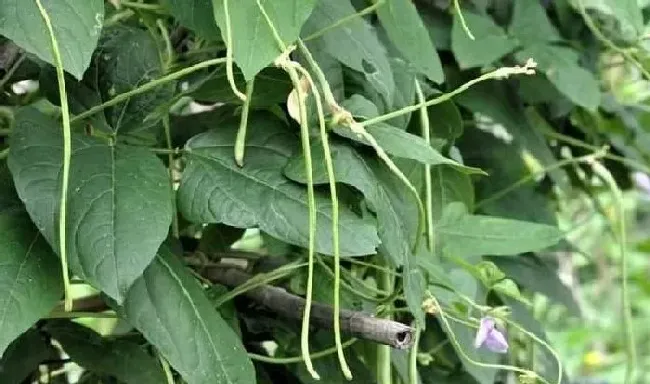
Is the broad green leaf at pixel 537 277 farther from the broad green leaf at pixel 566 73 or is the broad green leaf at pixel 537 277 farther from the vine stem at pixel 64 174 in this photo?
the vine stem at pixel 64 174

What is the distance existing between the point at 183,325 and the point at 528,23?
36 cm

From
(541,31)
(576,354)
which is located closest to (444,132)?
(541,31)

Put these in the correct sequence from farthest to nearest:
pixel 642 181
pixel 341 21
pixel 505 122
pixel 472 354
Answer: pixel 642 181
pixel 505 122
pixel 472 354
pixel 341 21

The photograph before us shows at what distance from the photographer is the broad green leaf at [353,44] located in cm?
49

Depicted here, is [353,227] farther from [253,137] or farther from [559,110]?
[559,110]

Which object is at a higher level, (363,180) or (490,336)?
(363,180)

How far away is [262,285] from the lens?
1.82 ft

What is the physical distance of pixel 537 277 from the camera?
76 cm

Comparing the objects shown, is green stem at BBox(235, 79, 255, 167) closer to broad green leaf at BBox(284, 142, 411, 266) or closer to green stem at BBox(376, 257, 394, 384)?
broad green leaf at BBox(284, 142, 411, 266)

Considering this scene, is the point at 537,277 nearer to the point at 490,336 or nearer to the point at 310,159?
the point at 490,336

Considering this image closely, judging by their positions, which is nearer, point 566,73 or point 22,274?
point 22,274

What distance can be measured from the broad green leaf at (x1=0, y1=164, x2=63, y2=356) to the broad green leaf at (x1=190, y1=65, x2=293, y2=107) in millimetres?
100

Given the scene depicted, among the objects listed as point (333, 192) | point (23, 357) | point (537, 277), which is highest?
point (333, 192)

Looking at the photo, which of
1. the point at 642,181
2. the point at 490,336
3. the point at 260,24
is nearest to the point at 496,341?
the point at 490,336
